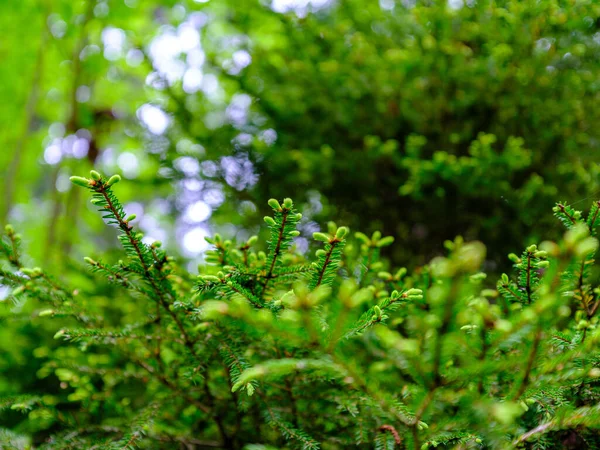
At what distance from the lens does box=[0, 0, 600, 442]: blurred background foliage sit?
2.24m

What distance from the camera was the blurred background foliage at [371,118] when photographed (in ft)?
7.36

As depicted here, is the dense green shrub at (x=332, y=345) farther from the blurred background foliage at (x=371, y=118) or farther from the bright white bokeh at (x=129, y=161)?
the bright white bokeh at (x=129, y=161)

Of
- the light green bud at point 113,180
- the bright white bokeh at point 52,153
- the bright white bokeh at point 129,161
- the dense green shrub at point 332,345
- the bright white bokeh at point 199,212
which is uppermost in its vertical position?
the bright white bokeh at point 129,161

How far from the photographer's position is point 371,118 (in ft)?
8.95

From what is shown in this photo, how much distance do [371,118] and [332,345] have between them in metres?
2.21

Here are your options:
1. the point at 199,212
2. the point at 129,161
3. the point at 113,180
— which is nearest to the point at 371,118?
the point at 199,212

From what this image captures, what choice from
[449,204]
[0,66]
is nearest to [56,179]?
[0,66]

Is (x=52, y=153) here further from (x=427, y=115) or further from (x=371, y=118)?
(x=427, y=115)

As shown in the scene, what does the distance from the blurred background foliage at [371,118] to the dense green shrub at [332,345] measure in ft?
2.67

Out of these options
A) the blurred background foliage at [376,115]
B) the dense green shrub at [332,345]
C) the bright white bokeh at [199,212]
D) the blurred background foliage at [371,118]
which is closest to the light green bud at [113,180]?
the dense green shrub at [332,345]

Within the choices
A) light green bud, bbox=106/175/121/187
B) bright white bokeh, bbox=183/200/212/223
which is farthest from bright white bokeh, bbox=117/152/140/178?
light green bud, bbox=106/175/121/187

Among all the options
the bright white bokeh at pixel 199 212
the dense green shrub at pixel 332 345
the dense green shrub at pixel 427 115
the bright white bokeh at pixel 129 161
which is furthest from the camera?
the bright white bokeh at pixel 129 161

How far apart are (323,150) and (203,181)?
855 mm

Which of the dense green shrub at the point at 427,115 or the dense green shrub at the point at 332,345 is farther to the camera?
the dense green shrub at the point at 427,115
